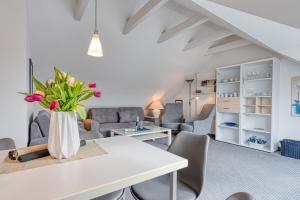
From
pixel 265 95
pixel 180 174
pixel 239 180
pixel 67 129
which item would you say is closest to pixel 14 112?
pixel 67 129

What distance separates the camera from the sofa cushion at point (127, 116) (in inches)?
194

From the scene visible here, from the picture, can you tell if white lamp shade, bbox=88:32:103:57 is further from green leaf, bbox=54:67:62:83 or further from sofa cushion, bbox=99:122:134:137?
sofa cushion, bbox=99:122:134:137

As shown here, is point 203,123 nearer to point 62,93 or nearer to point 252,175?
point 252,175

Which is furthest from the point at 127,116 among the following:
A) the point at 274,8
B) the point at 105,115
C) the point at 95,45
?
the point at 274,8

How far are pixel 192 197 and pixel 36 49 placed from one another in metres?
3.58

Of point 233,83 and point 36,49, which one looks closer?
point 36,49

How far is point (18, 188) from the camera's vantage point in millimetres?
724

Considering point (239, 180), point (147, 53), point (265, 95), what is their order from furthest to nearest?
point (147, 53) < point (265, 95) < point (239, 180)

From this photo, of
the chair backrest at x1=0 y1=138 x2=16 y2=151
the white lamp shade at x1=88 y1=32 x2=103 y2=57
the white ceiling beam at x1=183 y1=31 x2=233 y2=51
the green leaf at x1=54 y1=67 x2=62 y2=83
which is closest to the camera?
the green leaf at x1=54 y1=67 x2=62 y2=83

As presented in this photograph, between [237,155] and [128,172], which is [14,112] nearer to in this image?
[128,172]

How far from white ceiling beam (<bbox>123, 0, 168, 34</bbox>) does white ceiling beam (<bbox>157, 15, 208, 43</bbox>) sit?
0.80m

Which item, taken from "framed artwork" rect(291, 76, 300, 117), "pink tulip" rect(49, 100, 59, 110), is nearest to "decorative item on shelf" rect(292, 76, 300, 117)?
"framed artwork" rect(291, 76, 300, 117)

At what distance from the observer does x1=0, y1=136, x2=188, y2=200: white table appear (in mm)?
708

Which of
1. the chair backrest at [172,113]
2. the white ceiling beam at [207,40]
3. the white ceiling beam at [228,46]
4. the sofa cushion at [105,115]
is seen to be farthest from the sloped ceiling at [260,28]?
the sofa cushion at [105,115]
